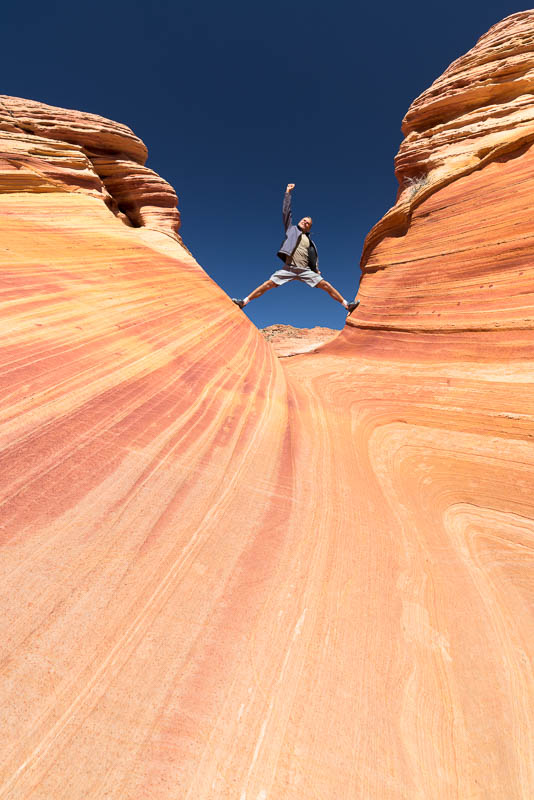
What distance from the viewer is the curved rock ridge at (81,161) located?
601 centimetres

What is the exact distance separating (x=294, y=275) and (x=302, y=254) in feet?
1.61

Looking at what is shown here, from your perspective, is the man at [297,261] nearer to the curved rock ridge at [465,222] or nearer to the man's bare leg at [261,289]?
the man's bare leg at [261,289]

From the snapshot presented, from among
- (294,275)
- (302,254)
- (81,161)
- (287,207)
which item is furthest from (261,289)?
(81,161)

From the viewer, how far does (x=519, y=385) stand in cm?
294

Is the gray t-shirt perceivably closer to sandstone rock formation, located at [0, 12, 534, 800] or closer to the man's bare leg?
the man's bare leg

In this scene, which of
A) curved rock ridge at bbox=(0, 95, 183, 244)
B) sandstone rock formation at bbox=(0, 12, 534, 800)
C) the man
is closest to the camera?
sandstone rock formation at bbox=(0, 12, 534, 800)

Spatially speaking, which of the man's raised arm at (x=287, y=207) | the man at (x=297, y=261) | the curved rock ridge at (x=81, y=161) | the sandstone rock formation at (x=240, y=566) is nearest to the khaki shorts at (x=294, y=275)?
the man at (x=297, y=261)

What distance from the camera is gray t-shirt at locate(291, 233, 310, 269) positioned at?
7.29 metres

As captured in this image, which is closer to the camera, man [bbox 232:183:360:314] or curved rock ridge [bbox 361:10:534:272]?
curved rock ridge [bbox 361:10:534:272]

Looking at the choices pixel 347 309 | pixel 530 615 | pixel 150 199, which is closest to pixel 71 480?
pixel 530 615

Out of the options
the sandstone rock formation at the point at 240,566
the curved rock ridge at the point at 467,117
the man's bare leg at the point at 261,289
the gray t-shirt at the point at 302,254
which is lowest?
the sandstone rock formation at the point at 240,566

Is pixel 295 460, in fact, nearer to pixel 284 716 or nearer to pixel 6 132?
pixel 284 716

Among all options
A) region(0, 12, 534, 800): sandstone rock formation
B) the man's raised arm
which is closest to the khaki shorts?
the man's raised arm

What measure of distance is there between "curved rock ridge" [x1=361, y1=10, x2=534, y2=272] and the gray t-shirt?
53.9 inches
